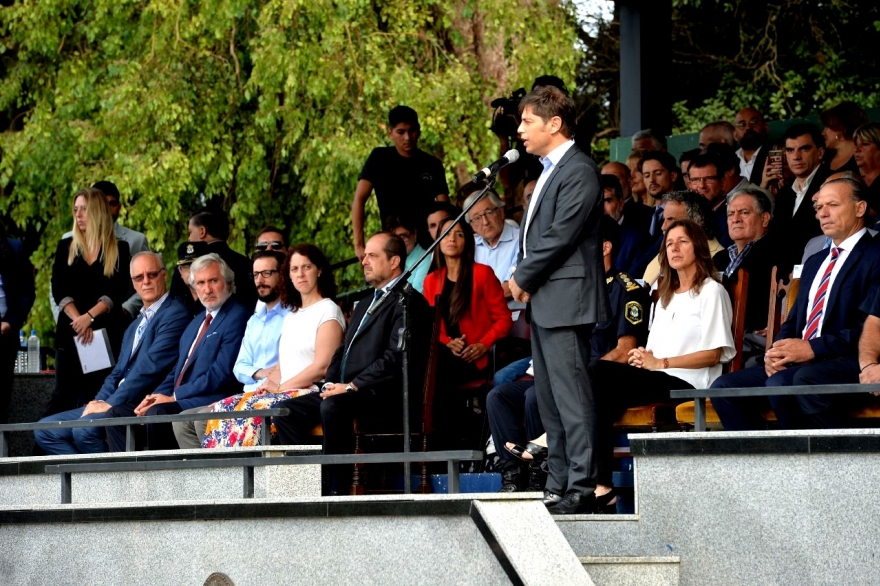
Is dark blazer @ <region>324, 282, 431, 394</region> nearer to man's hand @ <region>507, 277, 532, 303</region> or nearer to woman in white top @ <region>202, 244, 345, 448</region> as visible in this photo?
woman in white top @ <region>202, 244, 345, 448</region>

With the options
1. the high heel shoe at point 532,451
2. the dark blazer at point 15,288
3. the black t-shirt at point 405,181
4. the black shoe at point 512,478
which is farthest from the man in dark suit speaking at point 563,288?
the dark blazer at point 15,288

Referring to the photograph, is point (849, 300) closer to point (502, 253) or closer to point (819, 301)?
point (819, 301)

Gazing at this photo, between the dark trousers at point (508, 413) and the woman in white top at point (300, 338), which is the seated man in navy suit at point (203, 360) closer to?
the woman in white top at point (300, 338)

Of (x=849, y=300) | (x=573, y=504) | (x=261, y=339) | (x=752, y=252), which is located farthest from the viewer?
(x=261, y=339)

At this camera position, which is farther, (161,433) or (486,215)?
(486,215)

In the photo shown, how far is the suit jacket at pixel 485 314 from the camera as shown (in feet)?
27.9

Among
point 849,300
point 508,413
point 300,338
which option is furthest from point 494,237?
point 849,300

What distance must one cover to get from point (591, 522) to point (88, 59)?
11.4m

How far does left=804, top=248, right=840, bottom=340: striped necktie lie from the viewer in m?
6.55

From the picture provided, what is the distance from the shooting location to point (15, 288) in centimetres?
1038

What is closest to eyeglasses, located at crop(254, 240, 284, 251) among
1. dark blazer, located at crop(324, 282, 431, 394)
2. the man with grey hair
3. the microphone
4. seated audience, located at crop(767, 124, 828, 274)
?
the man with grey hair

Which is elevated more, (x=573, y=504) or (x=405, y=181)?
(x=405, y=181)

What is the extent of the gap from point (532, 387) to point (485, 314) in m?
1.47

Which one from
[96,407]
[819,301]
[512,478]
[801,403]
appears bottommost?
[512,478]
